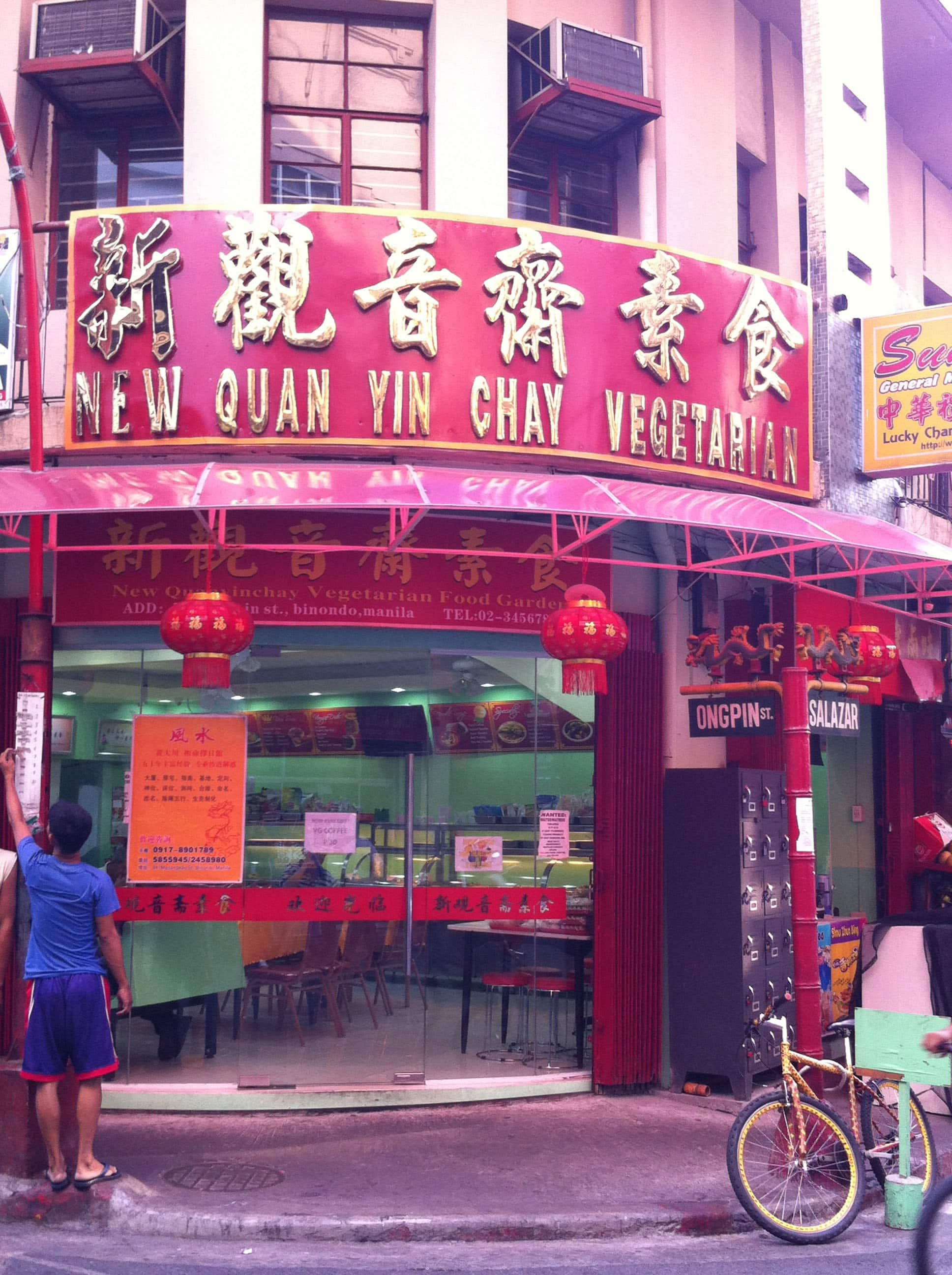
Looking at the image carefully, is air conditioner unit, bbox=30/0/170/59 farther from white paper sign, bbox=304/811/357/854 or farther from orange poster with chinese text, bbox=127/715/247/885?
white paper sign, bbox=304/811/357/854

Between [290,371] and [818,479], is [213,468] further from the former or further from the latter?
[818,479]

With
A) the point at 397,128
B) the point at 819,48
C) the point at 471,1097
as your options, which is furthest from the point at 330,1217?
the point at 819,48

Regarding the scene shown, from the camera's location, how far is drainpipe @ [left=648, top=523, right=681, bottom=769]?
1064cm

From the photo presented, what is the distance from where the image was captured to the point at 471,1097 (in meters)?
9.57

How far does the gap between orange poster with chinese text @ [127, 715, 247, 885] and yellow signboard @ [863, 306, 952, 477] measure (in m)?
5.98

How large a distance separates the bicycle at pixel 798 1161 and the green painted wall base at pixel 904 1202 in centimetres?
8

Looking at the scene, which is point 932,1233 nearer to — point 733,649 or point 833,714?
point 733,649

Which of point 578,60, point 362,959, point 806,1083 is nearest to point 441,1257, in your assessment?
point 806,1083

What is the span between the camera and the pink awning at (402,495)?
7.72m

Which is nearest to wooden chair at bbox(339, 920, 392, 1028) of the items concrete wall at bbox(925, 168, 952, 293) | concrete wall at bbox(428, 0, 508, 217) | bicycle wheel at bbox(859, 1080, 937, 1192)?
bicycle wheel at bbox(859, 1080, 937, 1192)

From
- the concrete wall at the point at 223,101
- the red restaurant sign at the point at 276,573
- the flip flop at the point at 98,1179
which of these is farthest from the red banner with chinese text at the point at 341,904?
the concrete wall at the point at 223,101

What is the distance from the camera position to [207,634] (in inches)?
314

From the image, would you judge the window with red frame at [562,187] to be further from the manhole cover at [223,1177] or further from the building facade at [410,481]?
the manhole cover at [223,1177]

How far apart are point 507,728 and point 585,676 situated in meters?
1.71
